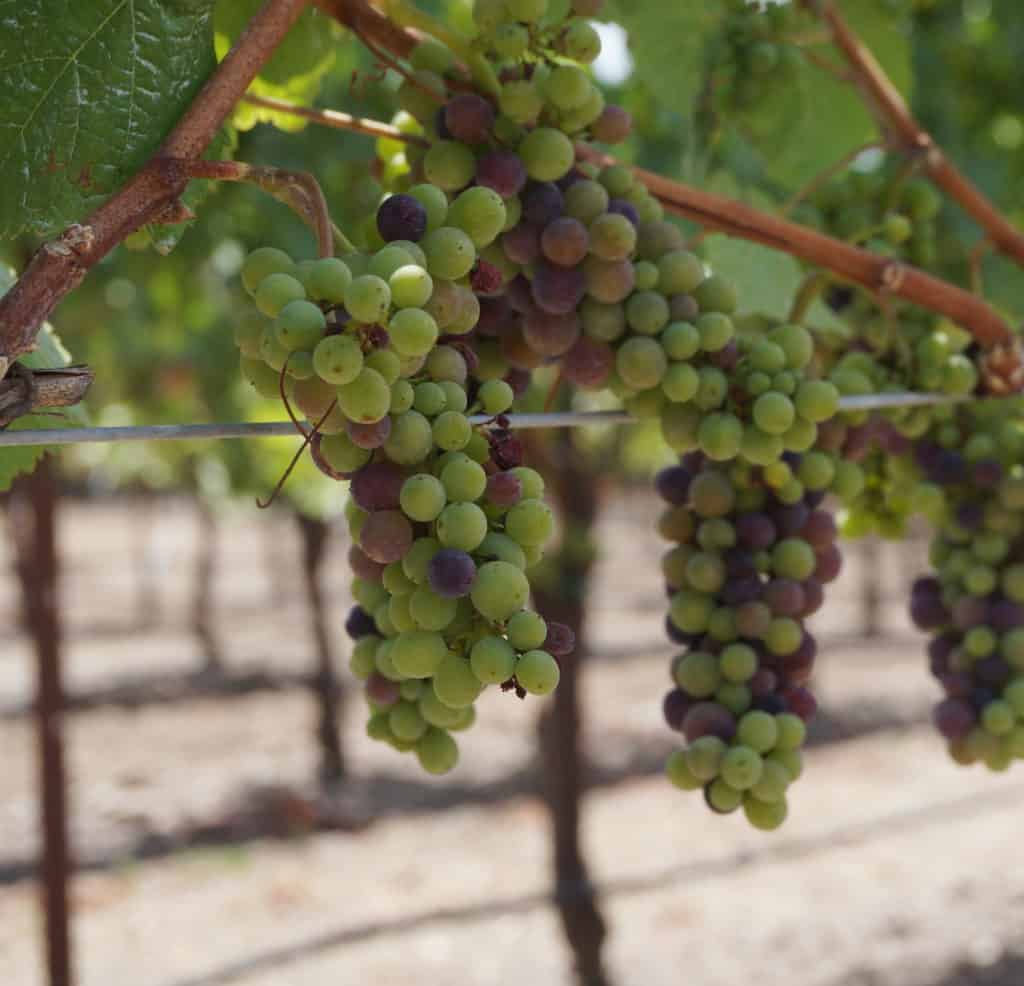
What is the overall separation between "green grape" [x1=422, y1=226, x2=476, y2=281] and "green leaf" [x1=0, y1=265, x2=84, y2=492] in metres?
0.31

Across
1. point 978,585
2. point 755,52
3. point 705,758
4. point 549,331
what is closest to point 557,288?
point 549,331

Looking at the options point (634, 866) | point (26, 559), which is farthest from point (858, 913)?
point (26, 559)

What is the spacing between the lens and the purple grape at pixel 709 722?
2.94 feet

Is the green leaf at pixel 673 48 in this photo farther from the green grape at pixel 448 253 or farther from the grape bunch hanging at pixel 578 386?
the green grape at pixel 448 253

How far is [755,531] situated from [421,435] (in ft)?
1.26

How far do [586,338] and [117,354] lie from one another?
24.1 feet

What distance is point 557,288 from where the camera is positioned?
823mm

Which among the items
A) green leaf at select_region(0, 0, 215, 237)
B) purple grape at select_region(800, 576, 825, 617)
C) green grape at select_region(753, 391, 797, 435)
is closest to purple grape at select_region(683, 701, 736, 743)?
purple grape at select_region(800, 576, 825, 617)

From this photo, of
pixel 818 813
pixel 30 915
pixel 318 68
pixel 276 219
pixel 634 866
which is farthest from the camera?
pixel 818 813

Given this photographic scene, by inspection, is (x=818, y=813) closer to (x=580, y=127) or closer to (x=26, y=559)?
(x=26, y=559)

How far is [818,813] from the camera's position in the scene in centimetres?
570

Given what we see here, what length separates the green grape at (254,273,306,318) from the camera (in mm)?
630

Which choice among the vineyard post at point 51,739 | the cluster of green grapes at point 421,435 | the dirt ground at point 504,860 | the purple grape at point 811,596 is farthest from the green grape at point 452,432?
the dirt ground at point 504,860

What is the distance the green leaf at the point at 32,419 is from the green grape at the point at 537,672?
1.45 ft
